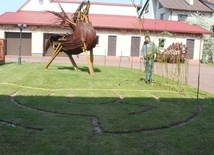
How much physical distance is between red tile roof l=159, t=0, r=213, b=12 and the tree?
62.2 inches

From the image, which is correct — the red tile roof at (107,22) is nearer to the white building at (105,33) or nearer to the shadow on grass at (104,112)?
the white building at (105,33)

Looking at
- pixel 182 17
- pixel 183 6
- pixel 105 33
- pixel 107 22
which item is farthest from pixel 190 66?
pixel 183 6

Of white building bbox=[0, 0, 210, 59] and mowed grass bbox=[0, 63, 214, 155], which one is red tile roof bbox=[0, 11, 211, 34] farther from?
mowed grass bbox=[0, 63, 214, 155]

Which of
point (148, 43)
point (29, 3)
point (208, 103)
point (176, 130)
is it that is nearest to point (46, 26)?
point (29, 3)

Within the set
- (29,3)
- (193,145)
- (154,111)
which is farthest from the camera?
(29,3)

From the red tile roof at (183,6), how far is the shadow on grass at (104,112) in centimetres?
3302

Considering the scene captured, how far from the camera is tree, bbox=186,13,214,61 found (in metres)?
34.6

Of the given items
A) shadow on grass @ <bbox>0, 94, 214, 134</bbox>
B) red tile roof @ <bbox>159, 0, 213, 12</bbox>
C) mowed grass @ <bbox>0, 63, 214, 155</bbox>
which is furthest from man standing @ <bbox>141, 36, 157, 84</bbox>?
red tile roof @ <bbox>159, 0, 213, 12</bbox>

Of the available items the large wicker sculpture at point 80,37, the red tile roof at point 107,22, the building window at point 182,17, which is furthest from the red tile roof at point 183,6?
the large wicker sculpture at point 80,37

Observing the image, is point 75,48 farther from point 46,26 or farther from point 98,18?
point 98,18

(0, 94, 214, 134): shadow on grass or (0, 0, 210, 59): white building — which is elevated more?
(0, 0, 210, 59): white building

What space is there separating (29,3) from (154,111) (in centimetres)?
3302

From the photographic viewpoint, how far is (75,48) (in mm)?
14039

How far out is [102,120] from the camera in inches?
239
